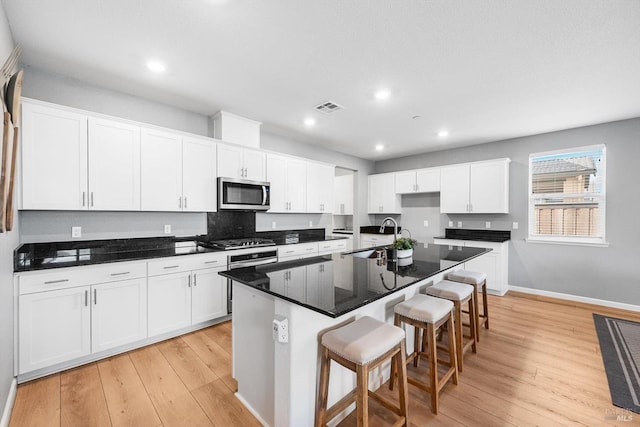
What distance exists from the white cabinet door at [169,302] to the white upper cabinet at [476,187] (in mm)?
4528

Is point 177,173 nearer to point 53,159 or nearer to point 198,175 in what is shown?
point 198,175

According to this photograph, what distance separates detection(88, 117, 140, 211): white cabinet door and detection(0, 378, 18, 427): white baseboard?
1462mm

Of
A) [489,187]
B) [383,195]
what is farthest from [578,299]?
[383,195]

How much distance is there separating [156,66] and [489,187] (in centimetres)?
503

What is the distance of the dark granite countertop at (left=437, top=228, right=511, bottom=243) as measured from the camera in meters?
4.70

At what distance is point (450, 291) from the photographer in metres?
2.36

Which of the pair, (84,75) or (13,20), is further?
(84,75)

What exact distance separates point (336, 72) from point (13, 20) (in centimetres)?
238

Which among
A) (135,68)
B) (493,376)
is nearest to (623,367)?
(493,376)

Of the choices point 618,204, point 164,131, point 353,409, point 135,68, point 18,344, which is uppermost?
point 135,68

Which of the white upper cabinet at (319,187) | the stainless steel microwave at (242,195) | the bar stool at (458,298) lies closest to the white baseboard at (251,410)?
the bar stool at (458,298)

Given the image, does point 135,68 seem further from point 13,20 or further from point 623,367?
point 623,367

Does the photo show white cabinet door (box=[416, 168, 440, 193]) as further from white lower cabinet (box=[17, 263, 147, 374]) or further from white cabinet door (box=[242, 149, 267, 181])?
white lower cabinet (box=[17, 263, 147, 374])

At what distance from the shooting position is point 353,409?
6.19 feet
